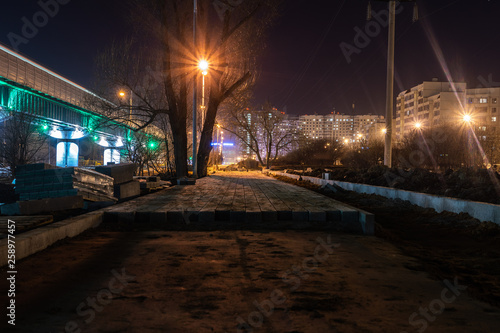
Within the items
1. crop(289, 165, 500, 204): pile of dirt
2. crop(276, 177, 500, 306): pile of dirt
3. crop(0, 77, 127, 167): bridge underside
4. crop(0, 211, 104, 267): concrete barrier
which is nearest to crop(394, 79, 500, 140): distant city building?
crop(0, 77, 127, 167): bridge underside

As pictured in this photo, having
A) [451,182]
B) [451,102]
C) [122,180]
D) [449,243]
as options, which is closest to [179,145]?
[122,180]

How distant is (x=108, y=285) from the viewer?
312 cm

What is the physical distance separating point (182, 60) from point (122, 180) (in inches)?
402

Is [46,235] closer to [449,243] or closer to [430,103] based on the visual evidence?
[449,243]

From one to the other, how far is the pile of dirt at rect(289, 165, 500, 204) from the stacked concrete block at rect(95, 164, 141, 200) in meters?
7.30

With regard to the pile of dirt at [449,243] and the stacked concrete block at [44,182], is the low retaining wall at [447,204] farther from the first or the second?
the stacked concrete block at [44,182]

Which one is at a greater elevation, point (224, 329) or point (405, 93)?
point (405, 93)

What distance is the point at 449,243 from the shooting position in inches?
200

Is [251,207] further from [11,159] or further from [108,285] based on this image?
[11,159]

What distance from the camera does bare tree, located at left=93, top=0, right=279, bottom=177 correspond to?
16.4 m

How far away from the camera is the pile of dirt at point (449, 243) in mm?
3479

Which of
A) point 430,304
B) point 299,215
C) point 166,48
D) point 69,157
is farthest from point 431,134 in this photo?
point 69,157

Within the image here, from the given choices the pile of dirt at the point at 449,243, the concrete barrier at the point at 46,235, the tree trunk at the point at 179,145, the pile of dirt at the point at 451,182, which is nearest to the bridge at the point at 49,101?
the tree trunk at the point at 179,145

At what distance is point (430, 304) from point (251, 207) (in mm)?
4003
